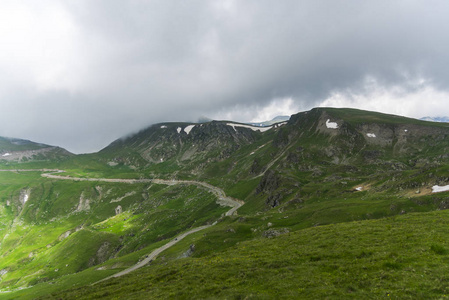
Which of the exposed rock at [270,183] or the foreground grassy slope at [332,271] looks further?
the exposed rock at [270,183]

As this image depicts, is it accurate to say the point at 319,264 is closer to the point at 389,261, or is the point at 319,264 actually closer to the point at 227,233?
the point at 389,261

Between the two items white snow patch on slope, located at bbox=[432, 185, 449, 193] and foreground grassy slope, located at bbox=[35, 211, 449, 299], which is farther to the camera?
white snow patch on slope, located at bbox=[432, 185, 449, 193]

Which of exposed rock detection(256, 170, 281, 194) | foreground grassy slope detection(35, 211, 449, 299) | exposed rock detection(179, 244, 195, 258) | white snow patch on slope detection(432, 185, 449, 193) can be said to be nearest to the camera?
foreground grassy slope detection(35, 211, 449, 299)

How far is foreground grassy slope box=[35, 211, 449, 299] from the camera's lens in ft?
67.5

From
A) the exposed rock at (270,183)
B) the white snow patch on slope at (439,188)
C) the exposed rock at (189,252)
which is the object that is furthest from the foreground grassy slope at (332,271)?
the exposed rock at (270,183)

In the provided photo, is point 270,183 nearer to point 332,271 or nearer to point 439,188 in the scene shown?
point 439,188

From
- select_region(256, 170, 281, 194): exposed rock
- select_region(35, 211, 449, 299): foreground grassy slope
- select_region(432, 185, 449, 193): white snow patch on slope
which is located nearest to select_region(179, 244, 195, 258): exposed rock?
select_region(35, 211, 449, 299): foreground grassy slope

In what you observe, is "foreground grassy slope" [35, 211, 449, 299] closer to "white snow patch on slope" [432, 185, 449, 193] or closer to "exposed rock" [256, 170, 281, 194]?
"white snow patch on slope" [432, 185, 449, 193]

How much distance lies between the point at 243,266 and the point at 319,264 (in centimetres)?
1097

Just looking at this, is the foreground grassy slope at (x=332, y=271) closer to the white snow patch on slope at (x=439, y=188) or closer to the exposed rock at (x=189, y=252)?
the exposed rock at (x=189, y=252)

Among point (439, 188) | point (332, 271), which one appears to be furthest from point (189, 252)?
point (439, 188)

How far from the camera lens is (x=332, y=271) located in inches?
1022

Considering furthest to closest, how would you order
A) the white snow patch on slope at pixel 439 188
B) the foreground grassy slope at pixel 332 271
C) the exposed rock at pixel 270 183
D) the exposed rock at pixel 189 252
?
the exposed rock at pixel 270 183 → the exposed rock at pixel 189 252 → the white snow patch on slope at pixel 439 188 → the foreground grassy slope at pixel 332 271

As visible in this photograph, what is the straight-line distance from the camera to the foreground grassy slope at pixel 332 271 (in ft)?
67.5
